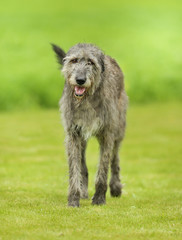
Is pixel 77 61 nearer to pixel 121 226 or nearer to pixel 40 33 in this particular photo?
pixel 121 226

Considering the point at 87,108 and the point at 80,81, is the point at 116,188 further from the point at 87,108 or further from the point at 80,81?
the point at 80,81

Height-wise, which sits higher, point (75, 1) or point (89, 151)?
point (75, 1)

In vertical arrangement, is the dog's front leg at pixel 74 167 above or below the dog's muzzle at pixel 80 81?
below

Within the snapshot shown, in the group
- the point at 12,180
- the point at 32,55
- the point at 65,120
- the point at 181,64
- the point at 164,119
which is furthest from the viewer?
the point at 181,64

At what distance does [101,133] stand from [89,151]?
7707 millimetres

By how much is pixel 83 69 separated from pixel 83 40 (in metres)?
16.6

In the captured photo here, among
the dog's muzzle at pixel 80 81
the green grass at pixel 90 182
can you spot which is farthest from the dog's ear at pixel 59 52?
A: the green grass at pixel 90 182

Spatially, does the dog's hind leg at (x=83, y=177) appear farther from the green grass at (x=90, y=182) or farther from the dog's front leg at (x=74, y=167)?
the dog's front leg at (x=74, y=167)

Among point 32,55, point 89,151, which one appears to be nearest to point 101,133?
point 89,151

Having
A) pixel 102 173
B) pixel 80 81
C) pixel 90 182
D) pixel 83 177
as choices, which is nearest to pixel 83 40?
pixel 90 182

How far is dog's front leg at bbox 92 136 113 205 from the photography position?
9555 millimetres

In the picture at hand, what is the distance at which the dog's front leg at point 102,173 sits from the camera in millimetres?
9555

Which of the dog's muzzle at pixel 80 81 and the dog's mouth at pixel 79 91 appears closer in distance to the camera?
the dog's muzzle at pixel 80 81

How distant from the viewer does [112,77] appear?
9969 mm
